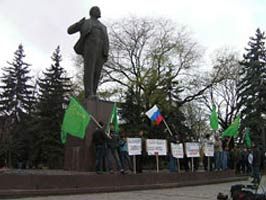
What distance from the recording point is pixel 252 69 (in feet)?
147

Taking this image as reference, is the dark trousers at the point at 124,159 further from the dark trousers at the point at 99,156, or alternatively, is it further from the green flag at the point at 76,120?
the green flag at the point at 76,120

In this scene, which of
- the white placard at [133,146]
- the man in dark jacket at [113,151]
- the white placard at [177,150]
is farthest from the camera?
the white placard at [177,150]

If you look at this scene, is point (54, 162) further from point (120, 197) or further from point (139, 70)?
point (120, 197)

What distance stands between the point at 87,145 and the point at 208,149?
834cm

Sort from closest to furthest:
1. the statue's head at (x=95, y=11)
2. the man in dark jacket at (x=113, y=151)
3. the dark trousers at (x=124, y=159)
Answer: the man in dark jacket at (x=113, y=151) < the statue's head at (x=95, y=11) < the dark trousers at (x=124, y=159)

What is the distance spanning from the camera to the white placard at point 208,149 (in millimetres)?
23312

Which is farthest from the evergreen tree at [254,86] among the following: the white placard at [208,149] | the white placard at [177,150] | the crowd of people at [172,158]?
the white placard at [177,150]

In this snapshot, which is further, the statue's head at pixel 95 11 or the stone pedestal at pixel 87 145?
the statue's head at pixel 95 11

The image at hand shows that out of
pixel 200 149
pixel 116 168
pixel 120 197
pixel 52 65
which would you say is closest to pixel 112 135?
pixel 116 168

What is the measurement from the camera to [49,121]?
44969mm

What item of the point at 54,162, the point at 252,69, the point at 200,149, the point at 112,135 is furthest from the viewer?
the point at 252,69

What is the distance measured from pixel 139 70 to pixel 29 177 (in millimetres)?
32926

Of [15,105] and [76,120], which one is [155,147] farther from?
[15,105]

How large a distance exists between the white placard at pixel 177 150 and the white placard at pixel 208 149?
73.3 inches
